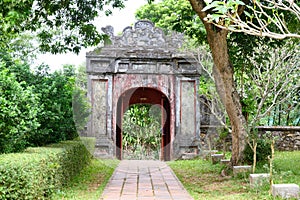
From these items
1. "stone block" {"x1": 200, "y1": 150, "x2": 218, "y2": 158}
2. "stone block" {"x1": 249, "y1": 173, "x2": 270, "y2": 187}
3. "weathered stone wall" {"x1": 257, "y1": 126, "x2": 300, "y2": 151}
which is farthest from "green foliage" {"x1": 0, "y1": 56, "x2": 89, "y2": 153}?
"weathered stone wall" {"x1": 257, "y1": 126, "x2": 300, "y2": 151}

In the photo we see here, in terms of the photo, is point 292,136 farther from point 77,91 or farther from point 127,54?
point 77,91

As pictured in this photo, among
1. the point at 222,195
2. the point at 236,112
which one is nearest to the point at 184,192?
the point at 222,195

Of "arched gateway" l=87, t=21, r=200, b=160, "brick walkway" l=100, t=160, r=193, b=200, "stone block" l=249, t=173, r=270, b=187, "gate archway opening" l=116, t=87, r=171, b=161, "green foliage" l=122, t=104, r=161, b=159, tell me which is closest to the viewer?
"stone block" l=249, t=173, r=270, b=187

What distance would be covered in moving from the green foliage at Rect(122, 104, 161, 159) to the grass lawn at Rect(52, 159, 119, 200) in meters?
5.98

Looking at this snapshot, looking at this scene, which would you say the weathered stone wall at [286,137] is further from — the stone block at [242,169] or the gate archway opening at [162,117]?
the stone block at [242,169]

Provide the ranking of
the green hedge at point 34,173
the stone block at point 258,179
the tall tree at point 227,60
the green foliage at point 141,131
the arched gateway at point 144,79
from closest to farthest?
the green hedge at point 34,173
the stone block at point 258,179
the tall tree at point 227,60
the arched gateway at point 144,79
the green foliage at point 141,131

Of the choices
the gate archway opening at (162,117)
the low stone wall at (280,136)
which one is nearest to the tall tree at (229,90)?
the low stone wall at (280,136)

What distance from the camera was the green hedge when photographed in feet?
11.8

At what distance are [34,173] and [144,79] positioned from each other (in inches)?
265

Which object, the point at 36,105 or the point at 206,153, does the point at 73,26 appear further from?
the point at 206,153

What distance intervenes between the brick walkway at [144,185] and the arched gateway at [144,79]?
2109 mm

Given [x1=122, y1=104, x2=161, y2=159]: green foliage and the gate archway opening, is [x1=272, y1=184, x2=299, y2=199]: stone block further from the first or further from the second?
[x1=122, y1=104, x2=161, y2=159]: green foliage

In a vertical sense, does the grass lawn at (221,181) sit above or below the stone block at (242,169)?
below

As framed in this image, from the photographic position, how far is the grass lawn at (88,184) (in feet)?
17.2
